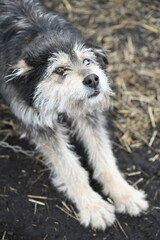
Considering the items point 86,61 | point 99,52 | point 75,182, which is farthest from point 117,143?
point 86,61

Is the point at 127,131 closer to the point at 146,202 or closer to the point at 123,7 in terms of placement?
the point at 146,202

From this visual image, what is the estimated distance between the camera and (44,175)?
4.55 m

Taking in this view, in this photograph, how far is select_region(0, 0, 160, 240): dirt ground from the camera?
13.4 feet

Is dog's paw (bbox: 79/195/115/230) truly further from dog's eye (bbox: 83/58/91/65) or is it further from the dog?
dog's eye (bbox: 83/58/91/65)

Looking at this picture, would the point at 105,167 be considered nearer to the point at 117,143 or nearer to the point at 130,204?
the point at 130,204

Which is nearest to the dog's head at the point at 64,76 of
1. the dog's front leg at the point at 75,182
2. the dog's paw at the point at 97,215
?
the dog's front leg at the point at 75,182

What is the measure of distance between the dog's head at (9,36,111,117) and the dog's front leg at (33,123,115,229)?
556 mm

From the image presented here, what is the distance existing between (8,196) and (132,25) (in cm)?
348

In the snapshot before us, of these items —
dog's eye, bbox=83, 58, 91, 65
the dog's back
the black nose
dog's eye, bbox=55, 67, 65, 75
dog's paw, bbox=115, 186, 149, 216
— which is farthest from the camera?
dog's paw, bbox=115, 186, 149, 216

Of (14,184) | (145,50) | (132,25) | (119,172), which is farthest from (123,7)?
(14,184)

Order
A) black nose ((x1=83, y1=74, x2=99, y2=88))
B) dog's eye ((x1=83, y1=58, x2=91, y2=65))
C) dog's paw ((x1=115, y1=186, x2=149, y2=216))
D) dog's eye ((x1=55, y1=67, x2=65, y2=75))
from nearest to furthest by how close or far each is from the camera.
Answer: black nose ((x1=83, y1=74, x2=99, y2=88)) < dog's eye ((x1=55, y1=67, x2=65, y2=75)) < dog's eye ((x1=83, y1=58, x2=91, y2=65)) < dog's paw ((x1=115, y1=186, x2=149, y2=216))

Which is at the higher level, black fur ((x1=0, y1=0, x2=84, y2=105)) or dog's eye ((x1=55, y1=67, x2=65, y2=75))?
black fur ((x1=0, y1=0, x2=84, y2=105))

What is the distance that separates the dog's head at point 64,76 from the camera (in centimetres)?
360

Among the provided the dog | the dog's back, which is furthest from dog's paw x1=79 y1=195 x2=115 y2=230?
the dog's back
